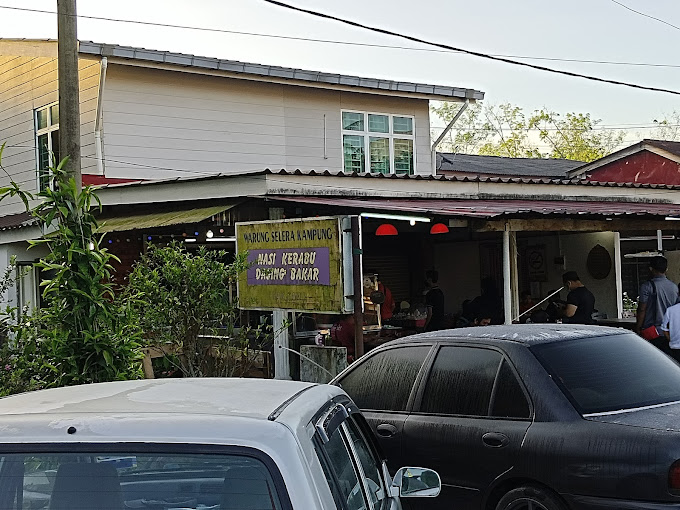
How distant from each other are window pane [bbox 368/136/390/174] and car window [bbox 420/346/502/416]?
14.0 m

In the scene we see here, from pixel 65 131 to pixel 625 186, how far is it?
12.0 metres

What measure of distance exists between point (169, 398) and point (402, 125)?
1791cm

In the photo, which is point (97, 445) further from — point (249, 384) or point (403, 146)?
point (403, 146)

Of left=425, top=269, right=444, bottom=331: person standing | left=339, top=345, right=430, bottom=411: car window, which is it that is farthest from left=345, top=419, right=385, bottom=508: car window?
left=425, top=269, right=444, bottom=331: person standing

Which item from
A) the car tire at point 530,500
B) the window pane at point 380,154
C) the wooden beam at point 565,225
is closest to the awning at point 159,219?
the wooden beam at point 565,225

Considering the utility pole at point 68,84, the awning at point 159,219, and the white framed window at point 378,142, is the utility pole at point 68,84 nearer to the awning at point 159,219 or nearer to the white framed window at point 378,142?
the awning at point 159,219

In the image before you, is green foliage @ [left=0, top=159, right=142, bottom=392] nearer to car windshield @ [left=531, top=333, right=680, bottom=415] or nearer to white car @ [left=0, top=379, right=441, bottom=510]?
car windshield @ [left=531, top=333, right=680, bottom=415]

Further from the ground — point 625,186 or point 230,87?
point 230,87

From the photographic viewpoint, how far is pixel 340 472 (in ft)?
9.89

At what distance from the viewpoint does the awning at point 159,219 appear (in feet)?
40.5

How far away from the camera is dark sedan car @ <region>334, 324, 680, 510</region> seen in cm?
504

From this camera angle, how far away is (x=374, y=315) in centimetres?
1507

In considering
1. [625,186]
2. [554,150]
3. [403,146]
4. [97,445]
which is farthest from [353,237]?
[554,150]

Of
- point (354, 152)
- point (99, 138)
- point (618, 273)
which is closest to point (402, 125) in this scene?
point (354, 152)
